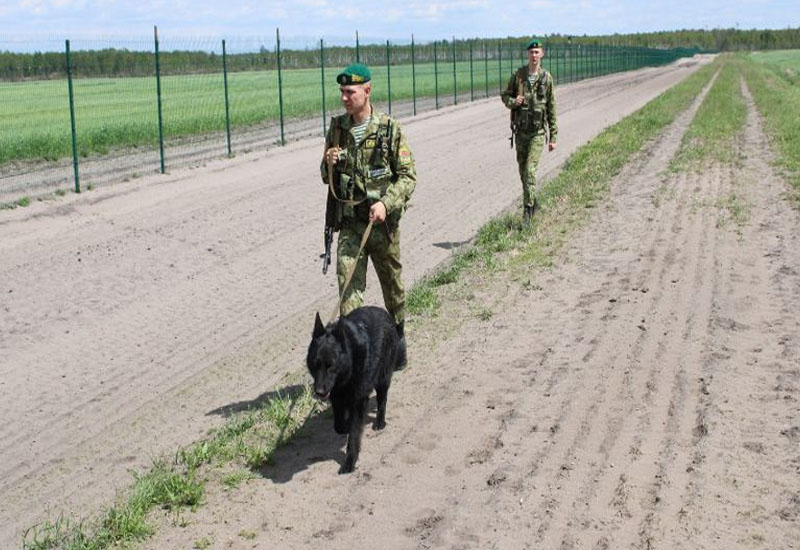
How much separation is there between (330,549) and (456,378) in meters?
2.33

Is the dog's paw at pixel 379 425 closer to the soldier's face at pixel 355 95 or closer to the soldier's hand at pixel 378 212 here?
the soldier's hand at pixel 378 212

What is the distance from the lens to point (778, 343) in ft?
22.3

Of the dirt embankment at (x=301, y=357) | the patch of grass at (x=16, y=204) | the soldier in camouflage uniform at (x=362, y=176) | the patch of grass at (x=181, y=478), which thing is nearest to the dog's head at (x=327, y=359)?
the dirt embankment at (x=301, y=357)

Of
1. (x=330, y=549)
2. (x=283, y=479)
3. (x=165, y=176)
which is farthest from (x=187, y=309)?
(x=165, y=176)

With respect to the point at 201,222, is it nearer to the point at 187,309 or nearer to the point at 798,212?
the point at 187,309

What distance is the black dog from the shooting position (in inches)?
186

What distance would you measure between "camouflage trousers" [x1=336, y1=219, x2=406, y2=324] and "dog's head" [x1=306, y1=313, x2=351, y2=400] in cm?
91

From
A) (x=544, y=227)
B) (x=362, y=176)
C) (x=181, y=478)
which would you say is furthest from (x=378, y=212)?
(x=544, y=227)

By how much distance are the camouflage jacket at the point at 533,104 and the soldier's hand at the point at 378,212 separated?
5389mm

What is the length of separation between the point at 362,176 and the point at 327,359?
4.62ft

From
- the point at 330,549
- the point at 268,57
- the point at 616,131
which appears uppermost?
the point at 268,57

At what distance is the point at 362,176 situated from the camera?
5.71 m

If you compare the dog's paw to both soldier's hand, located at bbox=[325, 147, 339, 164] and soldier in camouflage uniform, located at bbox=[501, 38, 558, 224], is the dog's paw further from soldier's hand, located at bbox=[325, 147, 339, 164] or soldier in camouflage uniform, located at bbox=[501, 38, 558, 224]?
soldier in camouflage uniform, located at bbox=[501, 38, 558, 224]

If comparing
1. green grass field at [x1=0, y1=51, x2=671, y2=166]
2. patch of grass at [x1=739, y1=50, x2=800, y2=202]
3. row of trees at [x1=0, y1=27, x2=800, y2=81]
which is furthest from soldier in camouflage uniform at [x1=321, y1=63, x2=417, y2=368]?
green grass field at [x1=0, y1=51, x2=671, y2=166]
